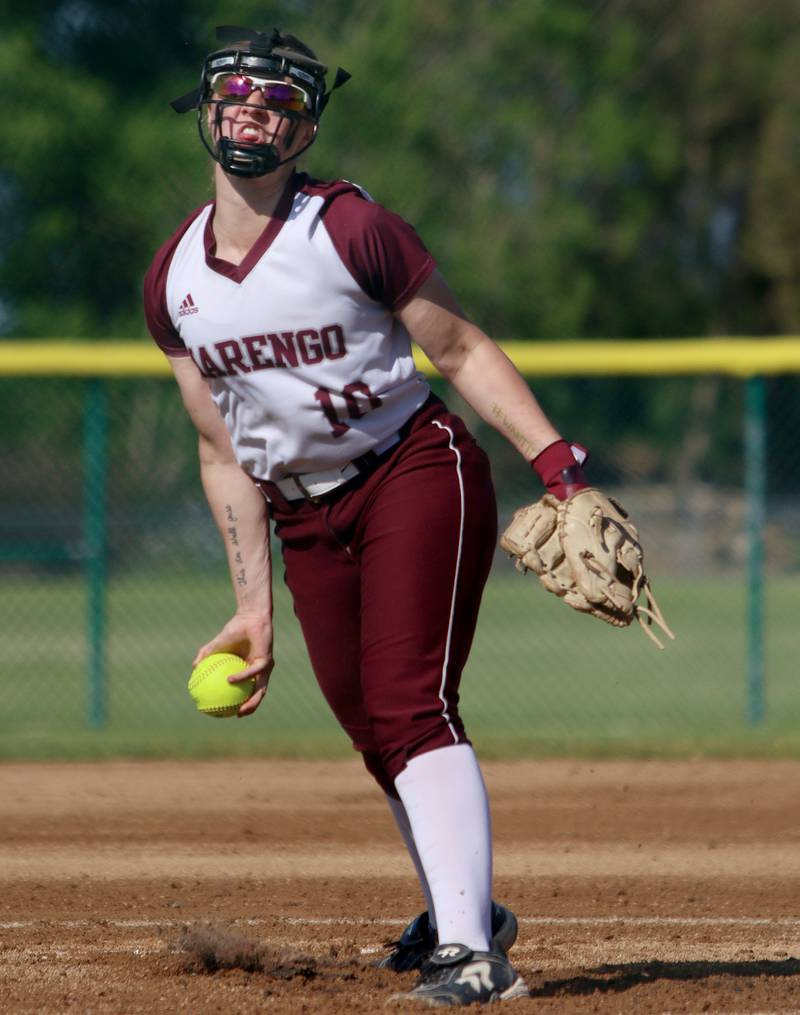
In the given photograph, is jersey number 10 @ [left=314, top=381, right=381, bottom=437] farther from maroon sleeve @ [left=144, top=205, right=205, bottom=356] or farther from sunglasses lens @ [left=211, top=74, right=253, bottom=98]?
sunglasses lens @ [left=211, top=74, right=253, bottom=98]

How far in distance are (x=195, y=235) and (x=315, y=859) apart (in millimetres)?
2605

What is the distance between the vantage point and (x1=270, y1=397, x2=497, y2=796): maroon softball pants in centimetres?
339

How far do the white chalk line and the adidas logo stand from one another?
1.76m

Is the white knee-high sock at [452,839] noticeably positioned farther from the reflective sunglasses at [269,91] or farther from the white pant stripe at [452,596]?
the reflective sunglasses at [269,91]

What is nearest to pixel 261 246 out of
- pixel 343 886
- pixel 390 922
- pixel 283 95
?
pixel 283 95

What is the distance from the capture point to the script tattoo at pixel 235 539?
383 centimetres

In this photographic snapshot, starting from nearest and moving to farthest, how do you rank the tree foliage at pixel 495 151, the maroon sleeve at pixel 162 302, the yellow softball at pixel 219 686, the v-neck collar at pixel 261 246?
the v-neck collar at pixel 261 246, the maroon sleeve at pixel 162 302, the yellow softball at pixel 219 686, the tree foliage at pixel 495 151

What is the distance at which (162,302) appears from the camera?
364cm

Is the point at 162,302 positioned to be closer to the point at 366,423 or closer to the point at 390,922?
the point at 366,423

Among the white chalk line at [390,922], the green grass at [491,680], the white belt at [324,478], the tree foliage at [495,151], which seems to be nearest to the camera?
the white belt at [324,478]

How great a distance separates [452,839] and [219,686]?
28.8 inches

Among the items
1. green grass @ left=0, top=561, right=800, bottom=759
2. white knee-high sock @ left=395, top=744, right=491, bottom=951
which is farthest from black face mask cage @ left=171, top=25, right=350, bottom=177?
green grass @ left=0, top=561, right=800, bottom=759

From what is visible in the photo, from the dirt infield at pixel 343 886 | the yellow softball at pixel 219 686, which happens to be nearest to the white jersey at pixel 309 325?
the yellow softball at pixel 219 686

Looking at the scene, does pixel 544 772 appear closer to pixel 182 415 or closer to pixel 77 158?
pixel 182 415
